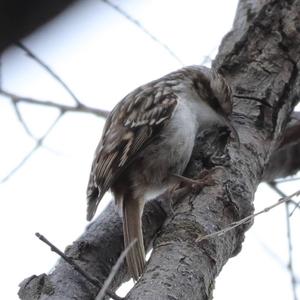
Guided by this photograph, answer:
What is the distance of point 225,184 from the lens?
158 cm

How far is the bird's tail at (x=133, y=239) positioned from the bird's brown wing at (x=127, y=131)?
122 mm

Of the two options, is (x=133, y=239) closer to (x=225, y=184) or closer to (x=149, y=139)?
(x=225, y=184)

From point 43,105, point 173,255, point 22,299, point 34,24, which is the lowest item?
point 34,24

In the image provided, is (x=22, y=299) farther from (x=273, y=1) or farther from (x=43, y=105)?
(x=273, y=1)

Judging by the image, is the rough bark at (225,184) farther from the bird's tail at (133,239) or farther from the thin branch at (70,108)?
the thin branch at (70,108)

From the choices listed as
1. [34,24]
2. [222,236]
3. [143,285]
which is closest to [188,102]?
[222,236]

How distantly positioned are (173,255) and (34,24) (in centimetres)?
89

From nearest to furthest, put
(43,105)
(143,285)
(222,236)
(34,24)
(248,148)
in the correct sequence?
(34,24)
(143,285)
(222,236)
(248,148)
(43,105)

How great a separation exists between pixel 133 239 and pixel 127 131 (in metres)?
0.65

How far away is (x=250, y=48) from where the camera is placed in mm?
2154

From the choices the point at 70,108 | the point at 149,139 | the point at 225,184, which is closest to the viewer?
the point at 225,184

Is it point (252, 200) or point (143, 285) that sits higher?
point (252, 200)

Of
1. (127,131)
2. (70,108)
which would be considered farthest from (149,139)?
(70,108)

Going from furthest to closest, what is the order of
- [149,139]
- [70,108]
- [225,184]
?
1. [70,108]
2. [149,139]
3. [225,184]
